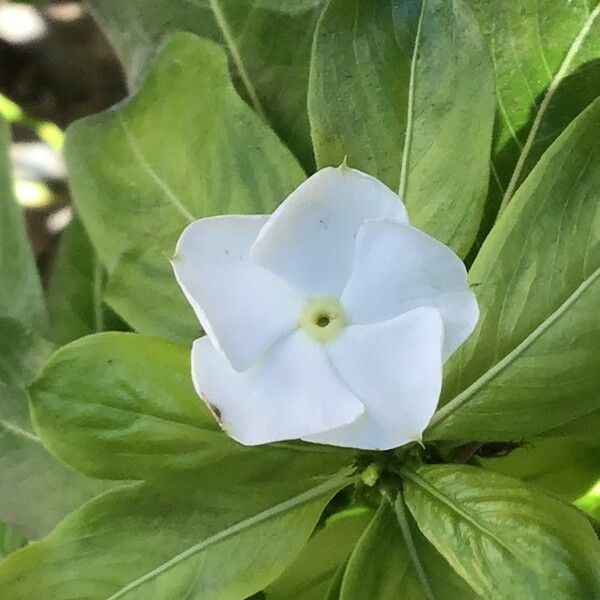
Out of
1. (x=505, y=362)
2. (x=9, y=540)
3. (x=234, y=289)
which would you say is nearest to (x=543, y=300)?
(x=505, y=362)

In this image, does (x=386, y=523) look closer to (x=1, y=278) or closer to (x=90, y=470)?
(x=90, y=470)

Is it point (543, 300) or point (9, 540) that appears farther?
point (9, 540)

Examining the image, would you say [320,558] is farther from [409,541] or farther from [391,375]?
[391,375]

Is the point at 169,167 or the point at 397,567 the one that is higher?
the point at 169,167

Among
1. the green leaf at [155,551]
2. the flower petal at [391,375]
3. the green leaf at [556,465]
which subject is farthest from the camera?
the green leaf at [556,465]

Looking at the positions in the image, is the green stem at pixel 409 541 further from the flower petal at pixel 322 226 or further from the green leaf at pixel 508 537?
the flower petal at pixel 322 226

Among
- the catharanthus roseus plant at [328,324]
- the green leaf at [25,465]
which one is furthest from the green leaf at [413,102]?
the green leaf at [25,465]

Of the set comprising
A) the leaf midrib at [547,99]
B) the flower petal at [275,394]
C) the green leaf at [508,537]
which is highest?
the leaf midrib at [547,99]
